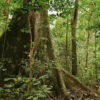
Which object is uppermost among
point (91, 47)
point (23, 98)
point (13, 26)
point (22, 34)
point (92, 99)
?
point (13, 26)

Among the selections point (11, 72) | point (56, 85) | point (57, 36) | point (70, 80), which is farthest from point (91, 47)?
point (11, 72)

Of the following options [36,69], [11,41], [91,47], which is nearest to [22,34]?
[11,41]

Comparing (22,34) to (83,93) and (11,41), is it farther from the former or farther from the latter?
(83,93)

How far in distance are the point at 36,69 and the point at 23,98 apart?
37.9 inches

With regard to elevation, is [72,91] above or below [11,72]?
below

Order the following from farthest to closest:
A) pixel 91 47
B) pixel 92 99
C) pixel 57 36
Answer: pixel 91 47
pixel 57 36
pixel 92 99

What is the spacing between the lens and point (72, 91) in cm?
495

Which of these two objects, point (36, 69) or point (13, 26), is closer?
point (36, 69)

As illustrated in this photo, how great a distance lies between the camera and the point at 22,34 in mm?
5367

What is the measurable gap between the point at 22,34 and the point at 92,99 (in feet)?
12.9

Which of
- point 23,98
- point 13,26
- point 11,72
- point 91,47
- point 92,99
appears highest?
point 13,26

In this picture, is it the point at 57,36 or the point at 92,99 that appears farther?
the point at 57,36

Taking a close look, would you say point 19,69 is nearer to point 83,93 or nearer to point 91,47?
point 83,93

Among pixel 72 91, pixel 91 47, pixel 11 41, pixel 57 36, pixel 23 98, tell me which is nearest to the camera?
pixel 23 98
